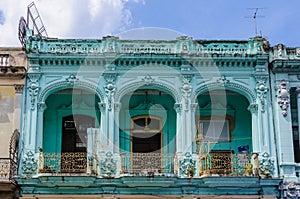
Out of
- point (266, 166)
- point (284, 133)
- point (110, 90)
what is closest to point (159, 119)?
point (110, 90)

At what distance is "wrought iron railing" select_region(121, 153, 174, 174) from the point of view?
1670cm

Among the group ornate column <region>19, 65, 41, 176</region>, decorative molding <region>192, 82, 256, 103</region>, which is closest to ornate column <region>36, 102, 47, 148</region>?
ornate column <region>19, 65, 41, 176</region>

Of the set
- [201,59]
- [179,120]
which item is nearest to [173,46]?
[201,59]

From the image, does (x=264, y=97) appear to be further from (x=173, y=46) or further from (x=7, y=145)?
(x=7, y=145)

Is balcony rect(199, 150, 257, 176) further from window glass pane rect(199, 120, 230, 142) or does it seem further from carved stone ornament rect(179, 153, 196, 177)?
window glass pane rect(199, 120, 230, 142)

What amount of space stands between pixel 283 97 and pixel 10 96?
28.2 ft

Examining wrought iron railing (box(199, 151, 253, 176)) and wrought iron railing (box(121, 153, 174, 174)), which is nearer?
wrought iron railing (box(199, 151, 253, 176))

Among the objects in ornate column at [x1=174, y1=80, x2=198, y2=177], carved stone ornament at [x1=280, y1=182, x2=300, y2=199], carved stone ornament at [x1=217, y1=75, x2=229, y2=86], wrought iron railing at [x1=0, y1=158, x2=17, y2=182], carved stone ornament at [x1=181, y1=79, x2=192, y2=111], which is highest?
carved stone ornament at [x1=217, y1=75, x2=229, y2=86]

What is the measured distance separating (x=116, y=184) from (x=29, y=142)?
9.74 feet

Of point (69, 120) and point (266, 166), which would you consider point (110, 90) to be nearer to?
point (69, 120)

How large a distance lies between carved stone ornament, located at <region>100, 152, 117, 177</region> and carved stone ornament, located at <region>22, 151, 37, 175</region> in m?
2.01

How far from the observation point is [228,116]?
60.8ft

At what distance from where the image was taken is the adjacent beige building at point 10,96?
1686 cm

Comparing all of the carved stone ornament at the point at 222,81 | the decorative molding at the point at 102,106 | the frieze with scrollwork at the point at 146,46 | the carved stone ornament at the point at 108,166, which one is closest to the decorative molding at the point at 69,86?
the decorative molding at the point at 102,106
